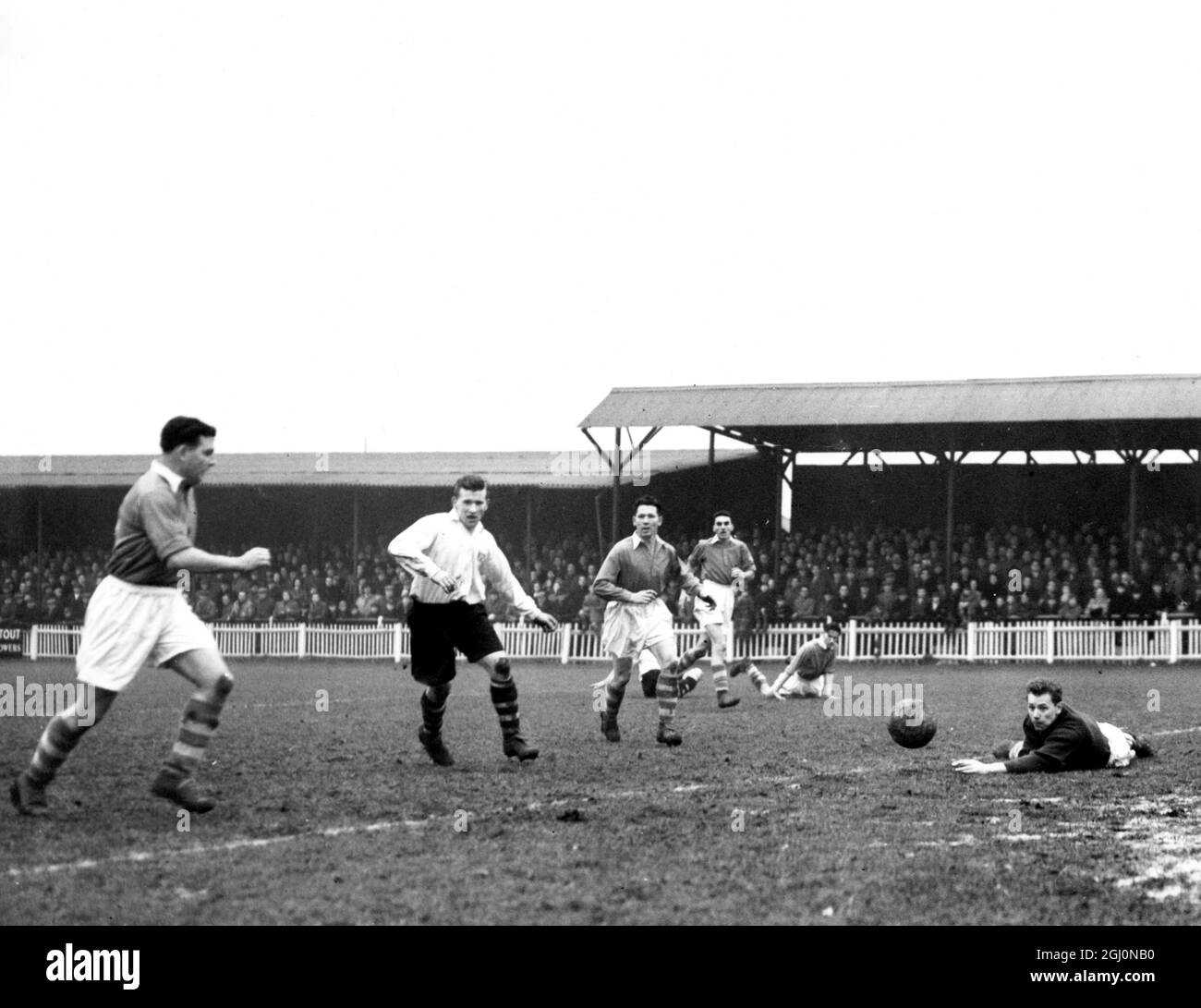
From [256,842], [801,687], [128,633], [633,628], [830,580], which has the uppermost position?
[830,580]

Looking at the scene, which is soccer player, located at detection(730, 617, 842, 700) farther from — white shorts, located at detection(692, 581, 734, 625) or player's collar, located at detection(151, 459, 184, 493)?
player's collar, located at detection(151, 459, 184, 493)

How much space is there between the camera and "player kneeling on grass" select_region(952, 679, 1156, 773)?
934cm

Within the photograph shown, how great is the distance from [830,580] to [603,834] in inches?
923

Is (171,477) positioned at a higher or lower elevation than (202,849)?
higher

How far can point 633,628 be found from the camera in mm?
11797

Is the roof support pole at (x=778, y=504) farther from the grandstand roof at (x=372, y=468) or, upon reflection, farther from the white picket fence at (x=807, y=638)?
the white picket fence at (x=807, y=638)

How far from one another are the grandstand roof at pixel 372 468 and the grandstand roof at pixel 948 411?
294 centimetres

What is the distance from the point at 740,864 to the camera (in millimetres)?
6145

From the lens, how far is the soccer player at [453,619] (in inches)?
381

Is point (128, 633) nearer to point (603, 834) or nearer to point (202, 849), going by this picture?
point (202, 849)

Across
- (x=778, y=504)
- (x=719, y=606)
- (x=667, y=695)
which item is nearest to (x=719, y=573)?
(x=719, y=606)

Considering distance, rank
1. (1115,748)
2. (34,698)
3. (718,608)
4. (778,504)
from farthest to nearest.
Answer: (778,504), (34,698), (718,608), (1115,748)

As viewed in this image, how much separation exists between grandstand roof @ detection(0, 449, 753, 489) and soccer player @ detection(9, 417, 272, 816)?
2628cm
